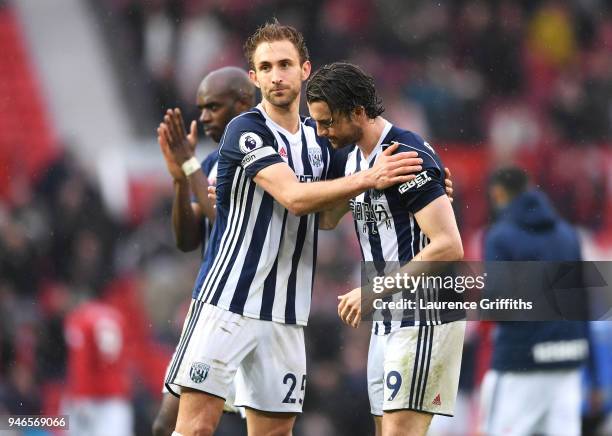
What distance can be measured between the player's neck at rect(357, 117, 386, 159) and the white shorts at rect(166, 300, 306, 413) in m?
0.82

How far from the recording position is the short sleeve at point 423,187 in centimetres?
436

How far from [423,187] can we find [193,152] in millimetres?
1614

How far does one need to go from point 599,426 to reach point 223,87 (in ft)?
14.5

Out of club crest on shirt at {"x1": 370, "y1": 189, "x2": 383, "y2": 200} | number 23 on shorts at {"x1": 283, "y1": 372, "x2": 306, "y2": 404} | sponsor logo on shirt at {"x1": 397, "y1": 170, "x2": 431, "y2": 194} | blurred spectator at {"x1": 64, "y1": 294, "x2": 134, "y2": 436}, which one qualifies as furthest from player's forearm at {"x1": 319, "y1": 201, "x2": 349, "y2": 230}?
blurred spectator at {"x1": 64, "y1": 294, "x2": 134, "y2": 436}

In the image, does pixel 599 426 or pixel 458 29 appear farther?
pixel 458 29

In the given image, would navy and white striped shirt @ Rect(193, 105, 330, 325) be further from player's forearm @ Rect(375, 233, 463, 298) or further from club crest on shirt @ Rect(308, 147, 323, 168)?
player's forearm @ Rect(375, 233, 463, 298)

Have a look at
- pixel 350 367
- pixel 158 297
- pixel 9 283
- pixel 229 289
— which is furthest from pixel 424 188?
pixel 9 283

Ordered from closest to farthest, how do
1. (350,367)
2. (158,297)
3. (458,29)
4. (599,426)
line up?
(599,426) < (350,367) < (158,297) < (458,29)

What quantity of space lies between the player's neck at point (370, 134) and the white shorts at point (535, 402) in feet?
10.6

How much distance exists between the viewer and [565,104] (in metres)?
13.1

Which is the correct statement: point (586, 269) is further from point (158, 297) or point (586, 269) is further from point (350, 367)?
point (158, 297)

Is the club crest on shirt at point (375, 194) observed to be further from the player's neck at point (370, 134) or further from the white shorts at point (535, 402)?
the white shorts at point (535, 402)

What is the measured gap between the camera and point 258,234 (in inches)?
185

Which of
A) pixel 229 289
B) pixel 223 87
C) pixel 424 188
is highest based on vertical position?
pixel 223 87
